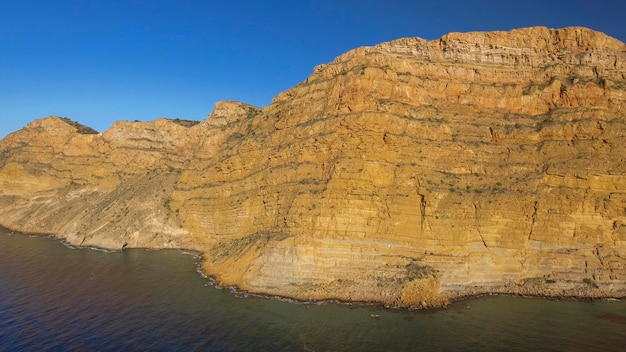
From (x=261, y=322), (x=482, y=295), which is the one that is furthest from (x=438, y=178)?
(x=261, y=322)

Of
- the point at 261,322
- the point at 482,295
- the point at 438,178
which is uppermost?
the point at 438,178

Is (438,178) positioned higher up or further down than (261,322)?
higher up

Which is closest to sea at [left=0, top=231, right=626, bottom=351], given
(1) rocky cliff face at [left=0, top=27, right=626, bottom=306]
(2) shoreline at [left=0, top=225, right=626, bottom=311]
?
(2) shoreline at [left=0, top=225, right=626, bottom=311]

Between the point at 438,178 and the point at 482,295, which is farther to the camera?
the point at 438,178

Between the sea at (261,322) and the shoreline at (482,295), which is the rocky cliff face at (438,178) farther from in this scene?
the sea at (261,322)

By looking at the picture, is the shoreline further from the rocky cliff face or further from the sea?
the sea

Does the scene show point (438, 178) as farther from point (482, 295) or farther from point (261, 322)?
point (261, 322)
